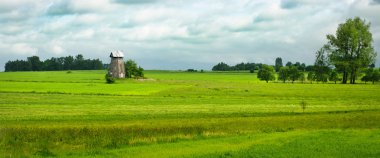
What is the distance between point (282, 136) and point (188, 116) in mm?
13341

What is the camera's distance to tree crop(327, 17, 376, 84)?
10375 cm

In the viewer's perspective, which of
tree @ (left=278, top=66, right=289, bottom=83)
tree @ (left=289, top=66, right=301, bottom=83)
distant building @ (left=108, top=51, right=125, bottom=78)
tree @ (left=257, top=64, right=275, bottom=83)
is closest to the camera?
tree @ (left=289, top=66, right=301, bottom=83)

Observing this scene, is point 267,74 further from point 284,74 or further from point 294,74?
point 294,74

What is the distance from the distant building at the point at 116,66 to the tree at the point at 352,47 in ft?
209

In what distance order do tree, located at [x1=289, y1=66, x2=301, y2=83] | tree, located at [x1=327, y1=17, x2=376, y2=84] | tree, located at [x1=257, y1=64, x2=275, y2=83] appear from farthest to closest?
tree, located at [x1=257, y1=64, x2=275, y2=83]
tree, located at [x1=289, y1=66, x2=301, y2=83]
tree, located at [x1=327, y1=17, x2=376, y2=84]

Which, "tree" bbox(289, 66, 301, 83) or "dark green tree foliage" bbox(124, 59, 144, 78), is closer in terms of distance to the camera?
"tree" bbox(289, 66, 301, 83)

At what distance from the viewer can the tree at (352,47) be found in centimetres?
10375

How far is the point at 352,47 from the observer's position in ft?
346

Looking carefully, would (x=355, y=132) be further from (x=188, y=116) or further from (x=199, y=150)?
(x=188, y=116)

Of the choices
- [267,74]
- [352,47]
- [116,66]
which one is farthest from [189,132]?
[116,66]

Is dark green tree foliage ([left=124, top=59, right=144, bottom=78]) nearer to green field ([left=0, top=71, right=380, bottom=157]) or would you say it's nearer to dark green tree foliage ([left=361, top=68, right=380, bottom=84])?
dark green tree foliage ([left=361, top=68, right=380, bottom=84])

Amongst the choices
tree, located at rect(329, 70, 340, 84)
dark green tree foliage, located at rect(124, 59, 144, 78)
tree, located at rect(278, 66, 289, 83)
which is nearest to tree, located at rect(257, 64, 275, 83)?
tree, located at rect(278, 66, 289, 83)

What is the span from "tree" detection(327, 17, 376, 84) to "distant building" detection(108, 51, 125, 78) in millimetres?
63724

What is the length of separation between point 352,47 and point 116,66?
70.6 m
